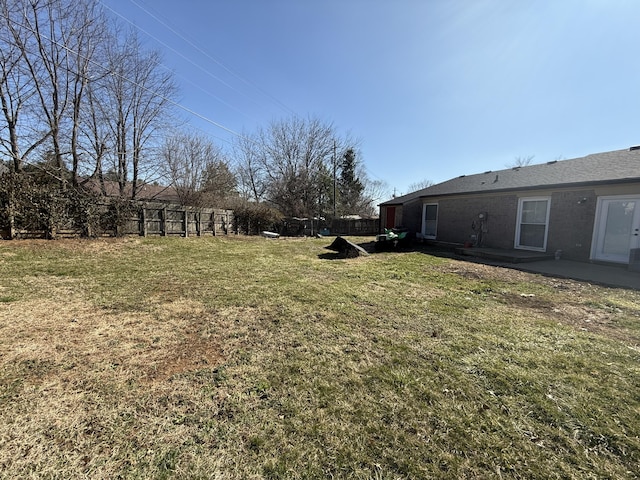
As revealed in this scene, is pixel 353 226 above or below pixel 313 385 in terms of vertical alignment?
Answer: above

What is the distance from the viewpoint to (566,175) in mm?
9180

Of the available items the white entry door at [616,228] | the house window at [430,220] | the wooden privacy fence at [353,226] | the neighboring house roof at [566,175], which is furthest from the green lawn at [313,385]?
the wooden privacy fence at [353,226]

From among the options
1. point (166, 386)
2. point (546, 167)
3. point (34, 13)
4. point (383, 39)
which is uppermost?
point (34, 13)

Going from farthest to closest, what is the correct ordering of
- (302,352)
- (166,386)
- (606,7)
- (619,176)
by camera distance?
(619,176), (606,7), (302,352), (166,386)

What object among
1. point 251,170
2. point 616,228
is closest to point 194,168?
point 251,170

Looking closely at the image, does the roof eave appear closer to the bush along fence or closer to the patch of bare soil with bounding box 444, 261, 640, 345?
the patch of bare soil with bounding box 444, 261, 640, 345

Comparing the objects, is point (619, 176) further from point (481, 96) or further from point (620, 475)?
point (620, 475)

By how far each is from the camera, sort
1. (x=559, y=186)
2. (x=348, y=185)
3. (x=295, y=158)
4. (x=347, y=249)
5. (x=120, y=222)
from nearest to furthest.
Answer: (x=559, y=186) < (x=347, y=249) < (x=120, y=222) < (x=295, y=158) < (x=348, y=185)

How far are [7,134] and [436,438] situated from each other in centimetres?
1576

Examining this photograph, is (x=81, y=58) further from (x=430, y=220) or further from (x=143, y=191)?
(x=430, y=220)

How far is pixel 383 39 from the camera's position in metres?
9.83

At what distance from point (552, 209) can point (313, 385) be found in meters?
10.8

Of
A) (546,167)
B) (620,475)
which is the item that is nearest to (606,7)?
(546,167)

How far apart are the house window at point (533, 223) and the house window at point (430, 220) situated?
3.80 metres
